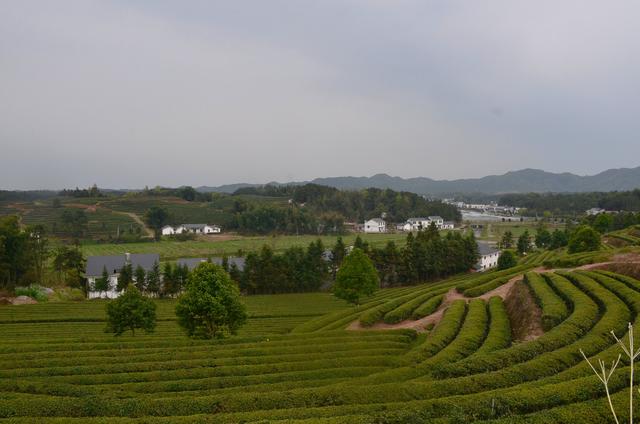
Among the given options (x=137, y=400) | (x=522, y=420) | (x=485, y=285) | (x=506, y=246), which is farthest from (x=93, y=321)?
(x=506, y=246)

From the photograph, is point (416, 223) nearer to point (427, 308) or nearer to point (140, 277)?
point (140, 277)

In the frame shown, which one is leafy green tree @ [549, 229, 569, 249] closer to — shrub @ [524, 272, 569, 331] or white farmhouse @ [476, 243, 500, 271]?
white farmhouse @ [476, 243, 500, 271]

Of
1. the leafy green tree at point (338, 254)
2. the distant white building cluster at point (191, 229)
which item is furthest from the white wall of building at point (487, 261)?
the distant white building cluster at point (191, 229)

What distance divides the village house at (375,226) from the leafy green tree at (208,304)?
482 feet

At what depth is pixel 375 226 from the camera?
179125mm

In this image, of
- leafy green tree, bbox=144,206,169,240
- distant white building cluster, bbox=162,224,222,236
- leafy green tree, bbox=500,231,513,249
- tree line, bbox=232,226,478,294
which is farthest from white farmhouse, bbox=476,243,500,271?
leafy green tree, bbox=144,206,169,240

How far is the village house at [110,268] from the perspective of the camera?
250 feet

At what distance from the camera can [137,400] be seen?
16.1 metres

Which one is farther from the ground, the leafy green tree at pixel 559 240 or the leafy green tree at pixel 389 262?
the leafy green tree at pixel 559 240

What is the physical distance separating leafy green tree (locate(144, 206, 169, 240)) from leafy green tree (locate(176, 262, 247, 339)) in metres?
122

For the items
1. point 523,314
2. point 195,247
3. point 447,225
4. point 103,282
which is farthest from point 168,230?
point 523,314

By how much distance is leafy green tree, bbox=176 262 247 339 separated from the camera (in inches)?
1249

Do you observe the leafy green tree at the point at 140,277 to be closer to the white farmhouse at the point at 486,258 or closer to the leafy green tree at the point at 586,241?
the white farmhouse at the point at 486,258

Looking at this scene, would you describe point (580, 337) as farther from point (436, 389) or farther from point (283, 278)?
point (283, 278)
